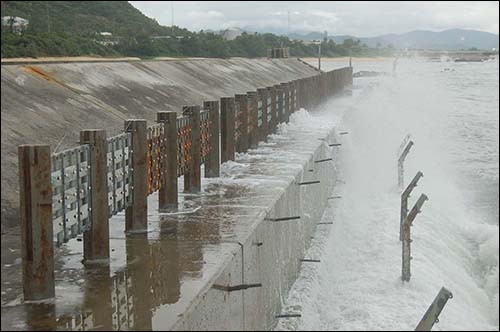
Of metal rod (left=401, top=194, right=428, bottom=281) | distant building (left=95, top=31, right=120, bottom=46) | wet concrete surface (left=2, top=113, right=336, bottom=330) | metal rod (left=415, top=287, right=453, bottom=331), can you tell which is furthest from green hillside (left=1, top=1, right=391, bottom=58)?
metal rod (left=401, top=194, right=428, bottom=281)

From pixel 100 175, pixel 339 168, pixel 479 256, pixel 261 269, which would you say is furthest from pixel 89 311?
pixel 339 168

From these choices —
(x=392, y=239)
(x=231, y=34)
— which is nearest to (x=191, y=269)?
(x=392, y=239)

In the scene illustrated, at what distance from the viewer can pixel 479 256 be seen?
43.8 feet

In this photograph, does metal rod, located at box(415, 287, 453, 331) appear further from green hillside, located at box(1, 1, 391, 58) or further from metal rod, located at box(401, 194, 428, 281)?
green hillside, located at box(1, 1, 391, 58)

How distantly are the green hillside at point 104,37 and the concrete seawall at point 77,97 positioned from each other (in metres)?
0.66

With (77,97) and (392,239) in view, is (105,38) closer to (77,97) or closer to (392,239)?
(77,97)

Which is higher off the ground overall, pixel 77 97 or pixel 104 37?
pixel 104 37

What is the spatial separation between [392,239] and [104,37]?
25.8ft

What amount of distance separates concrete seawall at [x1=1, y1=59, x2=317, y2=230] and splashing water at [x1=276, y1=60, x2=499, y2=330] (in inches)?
130

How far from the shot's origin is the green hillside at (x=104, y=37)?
585cm

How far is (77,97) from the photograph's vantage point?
11.6 m

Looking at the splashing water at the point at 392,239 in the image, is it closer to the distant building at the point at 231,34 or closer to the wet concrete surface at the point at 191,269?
the wet concrete surface at the point at 191,269

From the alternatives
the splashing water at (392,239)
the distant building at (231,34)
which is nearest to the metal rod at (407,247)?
the splashing water at (392,239)

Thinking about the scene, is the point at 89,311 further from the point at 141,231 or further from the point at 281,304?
the point at 281,304
